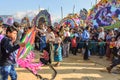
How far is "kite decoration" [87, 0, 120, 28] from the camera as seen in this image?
60.0 ft

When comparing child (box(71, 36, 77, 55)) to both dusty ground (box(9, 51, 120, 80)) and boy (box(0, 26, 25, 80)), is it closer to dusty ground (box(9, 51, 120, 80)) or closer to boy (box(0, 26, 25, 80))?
dusty ground (box(9, 51, 120, 80))

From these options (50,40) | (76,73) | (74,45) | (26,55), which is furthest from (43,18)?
(26,55)

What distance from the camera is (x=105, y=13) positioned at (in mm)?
18875

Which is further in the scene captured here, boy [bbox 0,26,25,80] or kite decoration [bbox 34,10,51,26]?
kite decoration [bbox 34,10,51,26]

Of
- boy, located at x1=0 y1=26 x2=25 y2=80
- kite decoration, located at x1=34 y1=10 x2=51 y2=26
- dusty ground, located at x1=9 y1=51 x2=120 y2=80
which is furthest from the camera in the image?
kite decoration, located at x1=34 y1=10 x2=51 y2=26

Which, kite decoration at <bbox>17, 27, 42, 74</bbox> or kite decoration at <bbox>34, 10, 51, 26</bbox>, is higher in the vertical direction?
kite decoration at <bbox>34, 10, 51, 26</bbox>

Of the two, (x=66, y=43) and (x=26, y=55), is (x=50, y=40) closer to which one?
(x=66, y=43)

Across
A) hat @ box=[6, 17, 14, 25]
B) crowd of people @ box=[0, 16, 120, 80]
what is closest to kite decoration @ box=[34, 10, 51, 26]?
crowd of people @ box=[0, 16, 120, 80]

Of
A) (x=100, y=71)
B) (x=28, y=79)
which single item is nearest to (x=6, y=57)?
(x=28, y=79)

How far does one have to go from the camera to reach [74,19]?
28.2m

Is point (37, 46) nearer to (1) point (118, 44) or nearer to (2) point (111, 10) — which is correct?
(2) point (111, 10)

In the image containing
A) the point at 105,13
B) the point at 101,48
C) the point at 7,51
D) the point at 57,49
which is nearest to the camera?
the point at 7,51

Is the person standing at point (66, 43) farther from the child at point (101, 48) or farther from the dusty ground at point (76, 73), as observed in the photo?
the dusty ground at point (76, 73)

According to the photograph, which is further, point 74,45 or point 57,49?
point 74,45
